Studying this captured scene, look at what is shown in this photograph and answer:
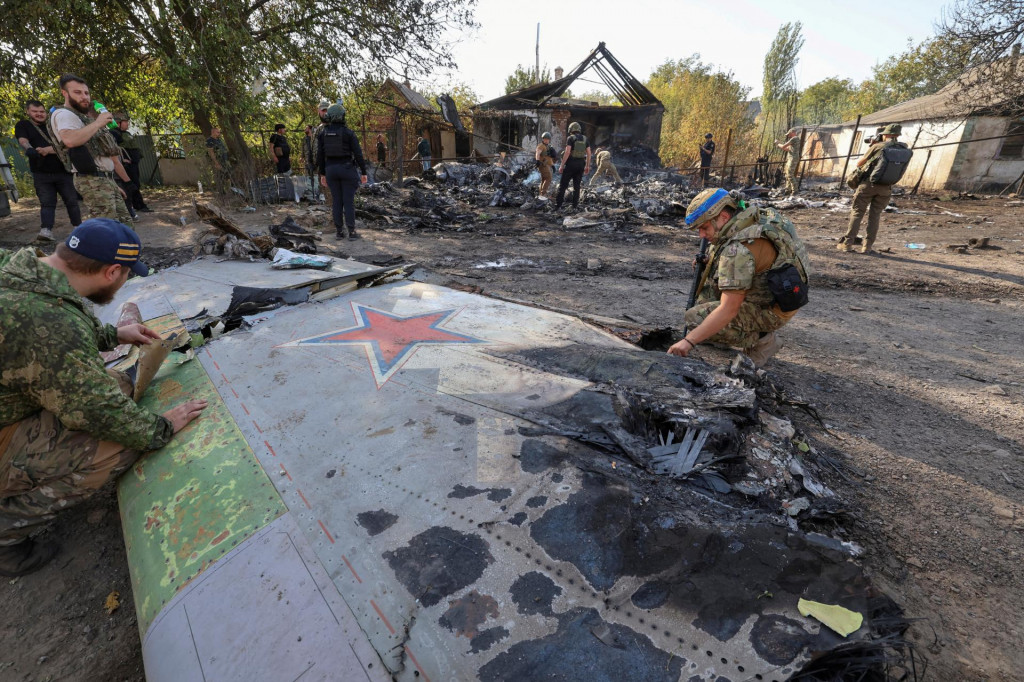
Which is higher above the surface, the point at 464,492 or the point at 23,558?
the point at 464,492

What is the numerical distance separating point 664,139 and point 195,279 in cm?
2920

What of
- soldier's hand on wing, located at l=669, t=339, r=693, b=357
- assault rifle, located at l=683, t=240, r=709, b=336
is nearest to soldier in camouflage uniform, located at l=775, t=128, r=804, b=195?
assault rifle, located at l=683, t=240, r=709, b=336

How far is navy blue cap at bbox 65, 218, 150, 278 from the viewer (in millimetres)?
2006

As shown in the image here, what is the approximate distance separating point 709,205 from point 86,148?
638 cm

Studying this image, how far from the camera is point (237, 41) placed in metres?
8.41

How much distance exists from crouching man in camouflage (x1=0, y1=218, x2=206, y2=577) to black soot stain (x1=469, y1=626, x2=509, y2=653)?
174cm

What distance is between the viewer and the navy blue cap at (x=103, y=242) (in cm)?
201

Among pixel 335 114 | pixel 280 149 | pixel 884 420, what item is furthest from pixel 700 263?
pixel 280 149

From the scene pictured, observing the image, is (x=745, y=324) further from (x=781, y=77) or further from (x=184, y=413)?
(x=781, y=77)

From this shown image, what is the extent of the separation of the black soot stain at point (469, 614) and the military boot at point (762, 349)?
2.67 metres

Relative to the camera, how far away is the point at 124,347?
316 centimetres

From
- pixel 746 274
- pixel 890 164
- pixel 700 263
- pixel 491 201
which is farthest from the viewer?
pixel 491 201

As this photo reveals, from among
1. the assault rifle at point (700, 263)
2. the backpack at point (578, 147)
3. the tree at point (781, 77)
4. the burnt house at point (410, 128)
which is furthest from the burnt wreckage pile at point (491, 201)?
the tree at point (781, 77)

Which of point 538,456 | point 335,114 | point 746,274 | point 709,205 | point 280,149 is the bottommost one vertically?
point 538,456
